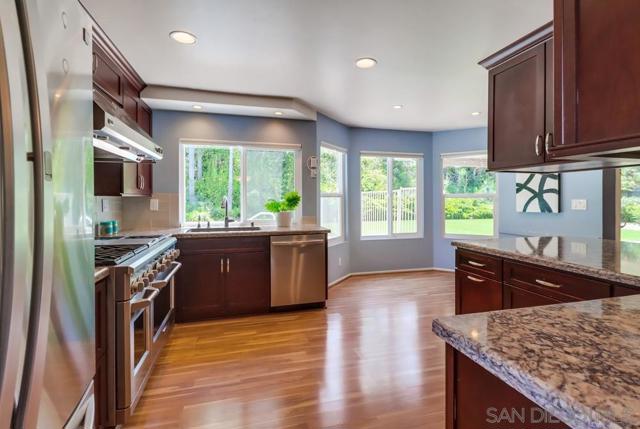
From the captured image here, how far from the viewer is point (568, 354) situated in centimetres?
63

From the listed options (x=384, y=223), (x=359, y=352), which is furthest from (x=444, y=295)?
(x=359, y=352)

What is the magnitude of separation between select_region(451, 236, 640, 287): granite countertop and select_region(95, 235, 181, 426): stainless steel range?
2091mm

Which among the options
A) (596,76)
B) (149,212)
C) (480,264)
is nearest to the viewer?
(596,76)

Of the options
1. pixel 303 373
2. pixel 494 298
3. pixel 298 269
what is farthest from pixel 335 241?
pixel 494 298

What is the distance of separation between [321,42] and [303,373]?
7.77ft

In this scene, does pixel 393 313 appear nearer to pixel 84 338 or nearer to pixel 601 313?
pixel 601 313

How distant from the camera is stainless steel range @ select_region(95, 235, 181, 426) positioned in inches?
66.1

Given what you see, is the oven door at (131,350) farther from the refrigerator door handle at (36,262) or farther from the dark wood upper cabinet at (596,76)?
the dark wood upper cabinet at (596,76)

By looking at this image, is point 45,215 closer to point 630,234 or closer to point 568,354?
point 568,354

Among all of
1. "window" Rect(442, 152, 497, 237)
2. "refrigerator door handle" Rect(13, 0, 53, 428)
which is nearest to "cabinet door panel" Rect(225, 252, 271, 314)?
"refrigerator door handle" Rect(13, 0, 53, 428)

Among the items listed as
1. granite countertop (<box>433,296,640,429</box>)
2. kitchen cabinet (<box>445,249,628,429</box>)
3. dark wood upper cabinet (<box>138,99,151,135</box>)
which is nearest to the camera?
granite countertop (<box>433,296,640,429</box>)

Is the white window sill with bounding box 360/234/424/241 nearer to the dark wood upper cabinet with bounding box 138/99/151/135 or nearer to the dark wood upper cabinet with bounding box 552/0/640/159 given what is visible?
the dark wood upper cabinet with bounding box 138/99/151/135

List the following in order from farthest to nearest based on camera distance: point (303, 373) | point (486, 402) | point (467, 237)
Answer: point (467, 237)
point (303, 373)
point (486, 402)

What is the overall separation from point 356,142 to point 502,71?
9.89 ft
